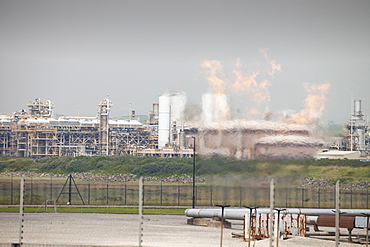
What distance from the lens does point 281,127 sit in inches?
2677

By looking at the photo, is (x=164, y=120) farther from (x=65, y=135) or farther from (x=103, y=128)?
(x=65, y=135)

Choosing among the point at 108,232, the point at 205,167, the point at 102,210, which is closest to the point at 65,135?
the point at 205,167

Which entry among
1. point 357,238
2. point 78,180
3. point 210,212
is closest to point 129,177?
point 78,180

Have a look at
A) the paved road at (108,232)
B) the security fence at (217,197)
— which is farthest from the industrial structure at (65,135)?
the paved road at (108,232)

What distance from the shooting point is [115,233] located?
33.3 m

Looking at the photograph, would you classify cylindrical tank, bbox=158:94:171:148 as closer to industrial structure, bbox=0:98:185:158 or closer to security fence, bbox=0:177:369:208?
industrial structure, bbox=0:98:185:158

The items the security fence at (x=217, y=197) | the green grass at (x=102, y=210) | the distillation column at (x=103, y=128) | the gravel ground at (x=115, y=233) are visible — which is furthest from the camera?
the distillation column at (x=103, y=128)

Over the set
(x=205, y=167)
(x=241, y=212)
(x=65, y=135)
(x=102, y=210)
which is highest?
(x=65, y=135)

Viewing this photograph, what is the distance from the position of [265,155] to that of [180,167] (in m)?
49.9

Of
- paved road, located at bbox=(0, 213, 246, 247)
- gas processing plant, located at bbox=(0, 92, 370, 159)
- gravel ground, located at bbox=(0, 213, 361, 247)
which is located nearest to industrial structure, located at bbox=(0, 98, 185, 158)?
gas processing plant, located at bbox=(0, 92, 370, 159)

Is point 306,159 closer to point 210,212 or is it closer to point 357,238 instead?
point 210,212

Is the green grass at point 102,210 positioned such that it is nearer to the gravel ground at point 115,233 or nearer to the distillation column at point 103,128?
the gravel ground at point 115,233

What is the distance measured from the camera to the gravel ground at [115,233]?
95.2ft

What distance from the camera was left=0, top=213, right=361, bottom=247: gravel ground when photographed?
2902 centimetres
